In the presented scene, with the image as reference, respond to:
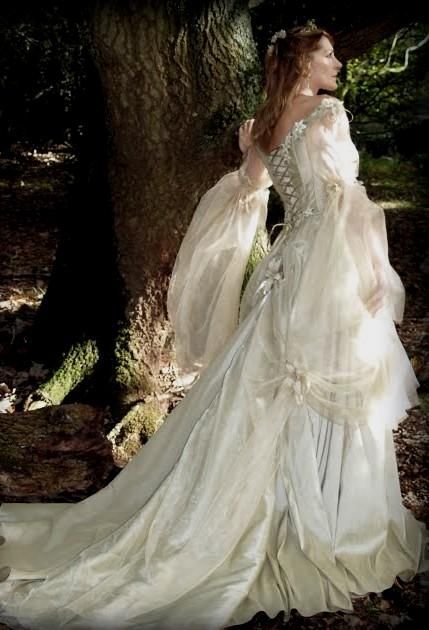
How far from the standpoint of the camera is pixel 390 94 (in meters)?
10.2

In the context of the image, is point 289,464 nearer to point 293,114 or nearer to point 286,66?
point 293,114

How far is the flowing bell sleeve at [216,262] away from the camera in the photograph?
3633 mm

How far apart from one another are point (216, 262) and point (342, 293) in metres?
0.77

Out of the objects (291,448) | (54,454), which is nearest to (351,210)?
(291,448)

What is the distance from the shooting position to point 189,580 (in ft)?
9.94

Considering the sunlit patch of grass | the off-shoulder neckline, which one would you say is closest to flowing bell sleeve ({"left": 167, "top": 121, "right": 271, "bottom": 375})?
the off-shoulder neckline

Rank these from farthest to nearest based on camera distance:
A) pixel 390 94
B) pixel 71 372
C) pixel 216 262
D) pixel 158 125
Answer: pixel 390 94, pixel 71 372, pixel 158 125, pixel 216 262

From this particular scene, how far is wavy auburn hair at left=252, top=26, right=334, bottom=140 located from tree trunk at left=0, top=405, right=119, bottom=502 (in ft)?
5.91

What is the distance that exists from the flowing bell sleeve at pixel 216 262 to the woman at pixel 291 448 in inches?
11.9

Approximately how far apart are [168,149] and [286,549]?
2166mm

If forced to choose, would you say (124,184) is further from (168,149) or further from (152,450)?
(152,450)

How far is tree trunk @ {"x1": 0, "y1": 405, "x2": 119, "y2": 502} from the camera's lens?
382cm

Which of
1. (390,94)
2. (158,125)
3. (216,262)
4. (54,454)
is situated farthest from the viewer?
(390,94)

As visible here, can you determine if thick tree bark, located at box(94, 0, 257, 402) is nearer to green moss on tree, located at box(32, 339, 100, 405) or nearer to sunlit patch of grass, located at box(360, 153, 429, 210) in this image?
green moss on tree, located at box(32, 339, 100, 405)
